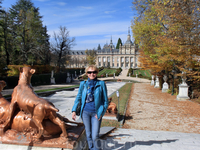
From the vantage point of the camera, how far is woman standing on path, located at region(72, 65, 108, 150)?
2.52m

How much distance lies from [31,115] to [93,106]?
1.05m

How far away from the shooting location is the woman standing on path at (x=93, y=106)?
2.52 meters

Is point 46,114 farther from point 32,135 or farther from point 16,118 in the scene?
point 16,118

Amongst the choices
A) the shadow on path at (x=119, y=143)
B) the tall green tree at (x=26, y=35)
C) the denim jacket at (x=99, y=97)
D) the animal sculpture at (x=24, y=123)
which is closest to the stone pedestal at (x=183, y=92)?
the shadow on path at (x=119, y=143)

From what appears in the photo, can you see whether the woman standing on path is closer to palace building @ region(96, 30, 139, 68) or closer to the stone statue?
the stone statue

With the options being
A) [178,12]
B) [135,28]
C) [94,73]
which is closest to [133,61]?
[135,28]

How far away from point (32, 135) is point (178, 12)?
8.17m

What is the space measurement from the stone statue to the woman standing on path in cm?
38

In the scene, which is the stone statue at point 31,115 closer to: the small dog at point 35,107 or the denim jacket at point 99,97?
the small dog at point 35,107

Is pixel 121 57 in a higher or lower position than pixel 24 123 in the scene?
→ higher

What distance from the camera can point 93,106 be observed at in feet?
8.43

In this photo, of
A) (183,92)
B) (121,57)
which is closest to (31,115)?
(183,92)

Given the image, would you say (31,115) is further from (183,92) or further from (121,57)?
(121,57)

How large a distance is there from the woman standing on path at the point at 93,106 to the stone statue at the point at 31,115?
38 cm
